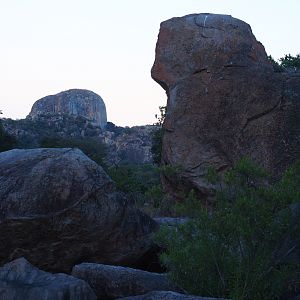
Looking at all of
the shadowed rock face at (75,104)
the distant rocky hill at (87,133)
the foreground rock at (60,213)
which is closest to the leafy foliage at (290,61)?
the foreground rock at (60,213)

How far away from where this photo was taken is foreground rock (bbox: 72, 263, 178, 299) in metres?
6.45

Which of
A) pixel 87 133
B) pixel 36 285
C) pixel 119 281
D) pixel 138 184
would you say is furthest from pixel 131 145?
pixel 36 285

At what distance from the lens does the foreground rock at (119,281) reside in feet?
21.2

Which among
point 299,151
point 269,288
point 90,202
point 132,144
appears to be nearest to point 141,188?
point 299,151

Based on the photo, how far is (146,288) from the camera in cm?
642

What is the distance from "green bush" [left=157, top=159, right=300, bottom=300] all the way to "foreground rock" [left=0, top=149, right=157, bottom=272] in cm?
206

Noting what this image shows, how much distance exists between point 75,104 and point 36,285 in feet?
365

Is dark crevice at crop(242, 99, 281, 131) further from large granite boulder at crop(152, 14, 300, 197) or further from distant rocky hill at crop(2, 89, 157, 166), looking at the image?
distant rocky hill at crop(2, 89, 157, 166)

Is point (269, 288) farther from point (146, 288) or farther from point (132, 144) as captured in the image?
point (132, 144)

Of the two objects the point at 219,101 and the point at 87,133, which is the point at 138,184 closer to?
the point at 219,101

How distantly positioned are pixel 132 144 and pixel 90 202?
64349 millimetres

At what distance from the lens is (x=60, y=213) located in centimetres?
749

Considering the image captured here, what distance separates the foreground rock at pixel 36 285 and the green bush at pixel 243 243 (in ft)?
3.01

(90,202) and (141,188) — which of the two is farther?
(141,188)
